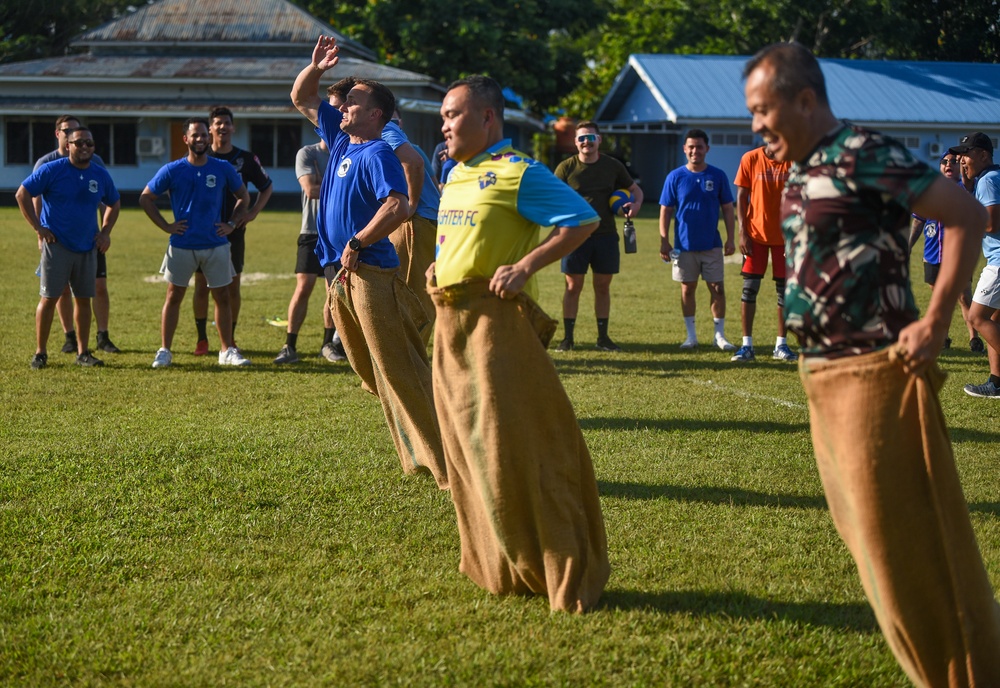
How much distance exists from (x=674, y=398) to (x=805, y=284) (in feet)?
19.3

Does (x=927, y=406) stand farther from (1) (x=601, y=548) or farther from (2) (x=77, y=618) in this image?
(2) (x=77, y=618)

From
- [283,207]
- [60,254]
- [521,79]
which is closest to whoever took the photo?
[60,254]

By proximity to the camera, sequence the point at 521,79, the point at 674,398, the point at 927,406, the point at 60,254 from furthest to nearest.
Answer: the point at 521,79 → the point at 60,254 → the point at 674,398 → the point at 927,406

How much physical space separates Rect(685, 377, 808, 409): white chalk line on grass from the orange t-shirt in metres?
1.77

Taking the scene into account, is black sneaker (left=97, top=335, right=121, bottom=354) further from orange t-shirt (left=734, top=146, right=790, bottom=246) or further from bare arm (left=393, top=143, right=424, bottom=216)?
orange t-shirt (left=734, top=146, right=790, bottom=246)

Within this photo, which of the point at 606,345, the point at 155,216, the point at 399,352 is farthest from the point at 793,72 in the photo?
the point at 606,345

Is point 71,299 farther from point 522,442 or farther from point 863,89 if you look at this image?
point 863,89

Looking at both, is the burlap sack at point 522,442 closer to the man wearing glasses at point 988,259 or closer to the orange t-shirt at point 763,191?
the man wearing glasses at point 988,259

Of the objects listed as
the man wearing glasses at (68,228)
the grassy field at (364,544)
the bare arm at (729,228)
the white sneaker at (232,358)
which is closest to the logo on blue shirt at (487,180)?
the grassy field at (364,544)

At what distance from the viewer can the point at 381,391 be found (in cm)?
707

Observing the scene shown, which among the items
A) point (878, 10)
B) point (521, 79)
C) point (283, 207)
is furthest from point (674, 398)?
point (878, 10)

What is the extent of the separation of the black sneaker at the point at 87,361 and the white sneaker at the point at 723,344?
631 cm

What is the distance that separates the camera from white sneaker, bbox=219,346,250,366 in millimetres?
10930

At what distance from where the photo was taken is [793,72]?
3.50 metres
